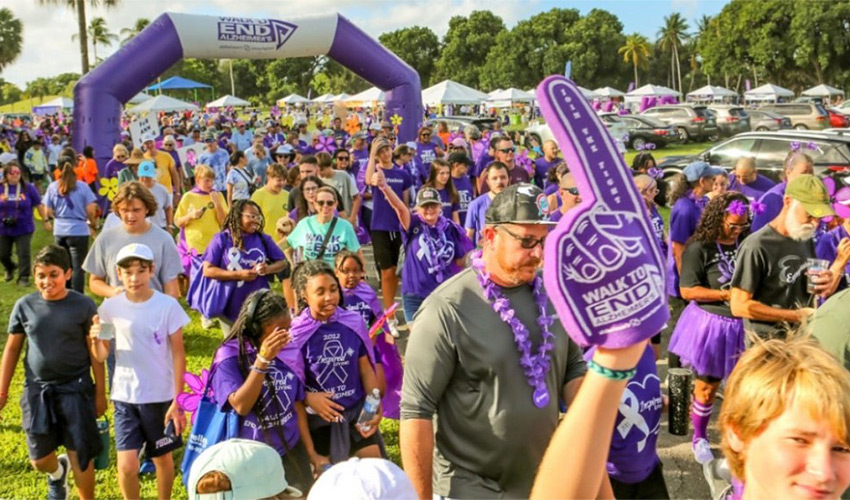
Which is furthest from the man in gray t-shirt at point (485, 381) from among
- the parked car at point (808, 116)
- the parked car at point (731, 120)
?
Result: the parked car at point (808, 116)

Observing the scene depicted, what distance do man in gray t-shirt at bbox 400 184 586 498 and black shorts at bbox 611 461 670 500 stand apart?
90 cm

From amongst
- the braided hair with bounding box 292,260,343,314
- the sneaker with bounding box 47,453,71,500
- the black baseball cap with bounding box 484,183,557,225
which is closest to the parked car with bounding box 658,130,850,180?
the braided hair with bounding box 292,260,343,314

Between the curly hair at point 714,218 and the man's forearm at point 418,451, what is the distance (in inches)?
122

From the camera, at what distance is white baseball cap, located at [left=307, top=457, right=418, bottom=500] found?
5.41 feet

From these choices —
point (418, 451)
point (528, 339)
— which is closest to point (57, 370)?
point (418, 451)

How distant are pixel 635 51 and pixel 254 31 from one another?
211 feet

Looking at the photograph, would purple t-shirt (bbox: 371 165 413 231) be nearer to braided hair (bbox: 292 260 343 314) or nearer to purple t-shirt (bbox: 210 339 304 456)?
braided hair (bbox: 292 260 343 314)

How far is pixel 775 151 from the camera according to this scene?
43.6 feet

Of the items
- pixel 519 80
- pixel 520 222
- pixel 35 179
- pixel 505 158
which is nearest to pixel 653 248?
pixel 520 222

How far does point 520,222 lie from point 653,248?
4.20ft

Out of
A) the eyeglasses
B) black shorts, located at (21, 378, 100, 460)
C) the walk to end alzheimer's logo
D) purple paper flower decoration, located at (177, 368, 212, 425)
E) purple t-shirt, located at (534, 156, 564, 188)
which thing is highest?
the walk to end alzheimer's logo

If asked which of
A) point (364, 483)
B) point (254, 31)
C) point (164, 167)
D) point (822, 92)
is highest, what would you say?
point (822, 92)

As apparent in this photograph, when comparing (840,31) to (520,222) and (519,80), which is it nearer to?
(519,80)

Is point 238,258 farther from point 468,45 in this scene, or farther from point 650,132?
point 468,45
